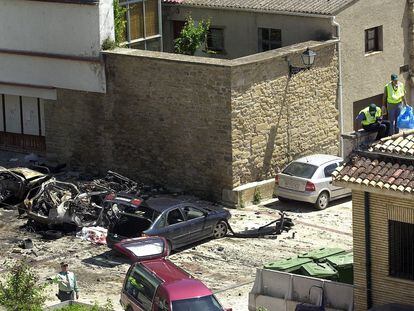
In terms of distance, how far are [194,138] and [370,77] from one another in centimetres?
750

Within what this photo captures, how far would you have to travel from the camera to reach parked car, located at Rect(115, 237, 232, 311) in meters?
22.7

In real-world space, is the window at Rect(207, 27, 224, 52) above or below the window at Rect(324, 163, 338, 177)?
above

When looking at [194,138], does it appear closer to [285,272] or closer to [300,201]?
[300,201]

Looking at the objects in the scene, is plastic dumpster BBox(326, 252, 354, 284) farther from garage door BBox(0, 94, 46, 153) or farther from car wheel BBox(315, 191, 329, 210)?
garage door BBox(0, 94, 46, 153)

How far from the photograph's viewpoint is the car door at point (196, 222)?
30484 millimetres

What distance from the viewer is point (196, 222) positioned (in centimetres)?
3058

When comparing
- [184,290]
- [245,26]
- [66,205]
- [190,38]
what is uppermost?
[245,26]

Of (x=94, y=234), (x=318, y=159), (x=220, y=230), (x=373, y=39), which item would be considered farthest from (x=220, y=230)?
(x=373, y=39)

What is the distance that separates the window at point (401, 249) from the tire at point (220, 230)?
326 inches

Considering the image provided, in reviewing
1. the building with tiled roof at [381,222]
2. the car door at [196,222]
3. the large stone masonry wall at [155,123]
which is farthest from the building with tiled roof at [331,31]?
the building with tiled roof at [381,222]

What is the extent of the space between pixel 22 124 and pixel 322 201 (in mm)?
11198

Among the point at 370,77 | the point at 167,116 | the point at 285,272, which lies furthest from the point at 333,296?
the point at 370,77

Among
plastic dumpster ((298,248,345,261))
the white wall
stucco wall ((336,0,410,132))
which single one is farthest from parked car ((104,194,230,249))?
stucco wall ((336,0,410,132))

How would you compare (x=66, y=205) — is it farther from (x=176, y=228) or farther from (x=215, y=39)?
(x=215, y=39)
